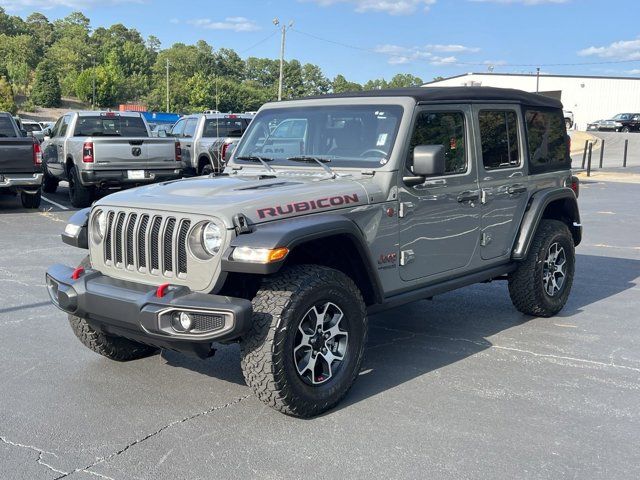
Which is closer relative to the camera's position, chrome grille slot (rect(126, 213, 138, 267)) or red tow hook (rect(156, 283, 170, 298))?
red tow hook (rect(156, 283, 170, 298))

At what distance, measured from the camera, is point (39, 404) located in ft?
13.9

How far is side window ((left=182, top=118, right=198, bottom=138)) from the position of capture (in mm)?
16750

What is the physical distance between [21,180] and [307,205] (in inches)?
399

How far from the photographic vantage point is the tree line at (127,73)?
96375mm

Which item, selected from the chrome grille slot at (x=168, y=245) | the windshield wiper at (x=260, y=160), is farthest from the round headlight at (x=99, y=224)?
the windshield wiper at (x=260, y=160)

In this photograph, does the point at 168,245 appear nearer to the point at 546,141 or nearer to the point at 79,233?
the point at 79,233

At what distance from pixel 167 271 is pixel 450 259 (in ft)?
7.17

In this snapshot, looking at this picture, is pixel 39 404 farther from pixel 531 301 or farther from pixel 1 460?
pixel 531 301

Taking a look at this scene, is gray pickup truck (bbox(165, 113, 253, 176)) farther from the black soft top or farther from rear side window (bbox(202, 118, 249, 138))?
the black soft top

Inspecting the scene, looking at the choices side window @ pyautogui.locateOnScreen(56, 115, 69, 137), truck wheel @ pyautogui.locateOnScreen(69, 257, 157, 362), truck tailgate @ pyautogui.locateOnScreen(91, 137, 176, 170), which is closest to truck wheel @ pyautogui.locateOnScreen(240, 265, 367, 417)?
truck wheel @ pyautogui.locateOnScreen(69, 257, 157, 362)

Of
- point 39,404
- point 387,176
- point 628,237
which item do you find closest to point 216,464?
point 39,404

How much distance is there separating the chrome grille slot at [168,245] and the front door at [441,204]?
155 cm

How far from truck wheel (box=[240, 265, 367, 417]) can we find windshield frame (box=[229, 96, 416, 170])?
0.97m

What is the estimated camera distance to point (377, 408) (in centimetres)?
420
